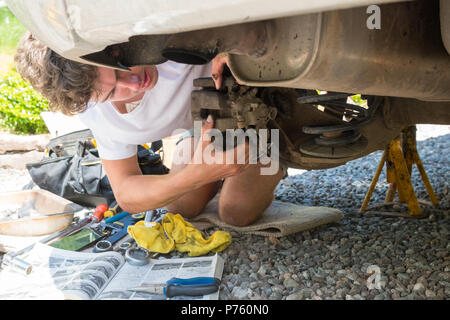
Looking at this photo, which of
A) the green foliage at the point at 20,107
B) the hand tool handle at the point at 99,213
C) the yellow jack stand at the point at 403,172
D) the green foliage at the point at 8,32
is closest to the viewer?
the yellow jack stand at the point at 403,172

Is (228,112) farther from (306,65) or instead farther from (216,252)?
(306,65)

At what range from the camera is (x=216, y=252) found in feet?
5.75

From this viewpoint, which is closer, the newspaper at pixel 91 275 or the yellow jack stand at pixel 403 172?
the newspaper at pixel 91 275

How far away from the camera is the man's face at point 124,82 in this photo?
4.79 ft

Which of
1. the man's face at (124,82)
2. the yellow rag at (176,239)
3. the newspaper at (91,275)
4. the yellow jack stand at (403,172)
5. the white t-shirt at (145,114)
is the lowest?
the newspaper at (91,275)

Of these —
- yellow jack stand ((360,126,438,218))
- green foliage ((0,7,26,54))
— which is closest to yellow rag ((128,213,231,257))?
yellow jack stand ((360,126,438,218))

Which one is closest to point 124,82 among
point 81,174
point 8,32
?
point 81,174

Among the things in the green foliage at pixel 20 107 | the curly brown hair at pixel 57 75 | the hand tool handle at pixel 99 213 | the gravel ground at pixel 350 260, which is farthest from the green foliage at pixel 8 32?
the gravel ground at pixel 350 260

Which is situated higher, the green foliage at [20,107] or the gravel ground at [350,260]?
the green foliage at [20,107]

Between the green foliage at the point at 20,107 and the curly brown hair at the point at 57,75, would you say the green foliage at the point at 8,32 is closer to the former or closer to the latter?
the green foliage at the point at 20,107

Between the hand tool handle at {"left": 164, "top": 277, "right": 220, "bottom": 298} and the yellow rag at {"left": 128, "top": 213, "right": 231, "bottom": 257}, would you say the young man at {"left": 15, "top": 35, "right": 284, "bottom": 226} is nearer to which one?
the yellow rag at {"left": 128, "top": 213, "right": 231, "bottom": 257}

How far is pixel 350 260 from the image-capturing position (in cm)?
161
